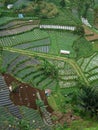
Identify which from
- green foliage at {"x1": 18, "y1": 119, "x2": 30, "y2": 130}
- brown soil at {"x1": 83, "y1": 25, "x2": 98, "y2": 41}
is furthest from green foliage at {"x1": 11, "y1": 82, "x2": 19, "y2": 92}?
brown soil at {"x1": 83, "y1": 25, "x2": 98, "y2": 41}

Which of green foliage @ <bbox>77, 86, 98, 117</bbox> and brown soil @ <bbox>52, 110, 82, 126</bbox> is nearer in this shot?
brown soil @ <bbox>52, 110, 82, 126</bbox>

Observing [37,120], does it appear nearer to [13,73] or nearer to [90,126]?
[90,126]

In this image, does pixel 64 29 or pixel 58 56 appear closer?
pixel 58 56

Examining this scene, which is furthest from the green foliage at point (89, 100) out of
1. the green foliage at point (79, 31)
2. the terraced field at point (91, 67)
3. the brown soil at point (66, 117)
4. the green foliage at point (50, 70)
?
the green foliage at point (79, 31)

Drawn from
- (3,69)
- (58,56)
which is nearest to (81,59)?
(58,56)

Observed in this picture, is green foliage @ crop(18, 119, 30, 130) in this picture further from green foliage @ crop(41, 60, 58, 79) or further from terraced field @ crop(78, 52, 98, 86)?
terraced field @ crop(78, 52, 98, 86)

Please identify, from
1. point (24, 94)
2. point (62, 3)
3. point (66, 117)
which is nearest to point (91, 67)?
point (24, 94)

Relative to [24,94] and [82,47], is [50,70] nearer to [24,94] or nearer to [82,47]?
[24,94]

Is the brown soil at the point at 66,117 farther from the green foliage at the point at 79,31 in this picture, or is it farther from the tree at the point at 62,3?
the tree at the point at 62,3
